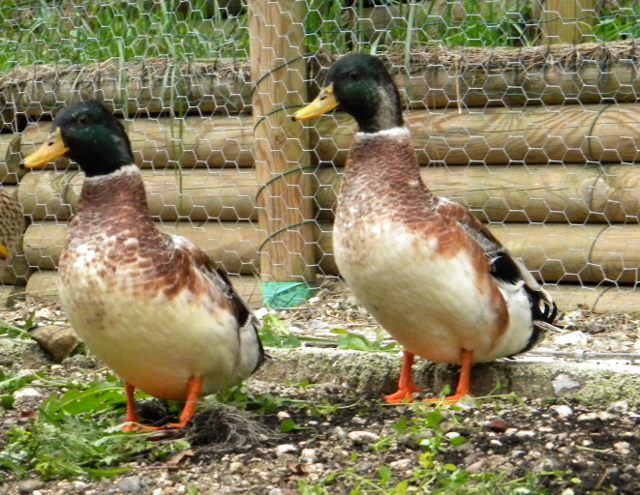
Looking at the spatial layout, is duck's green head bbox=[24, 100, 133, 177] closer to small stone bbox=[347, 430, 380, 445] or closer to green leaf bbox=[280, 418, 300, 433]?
green leaf bbox=[280, 418, 300, 433]

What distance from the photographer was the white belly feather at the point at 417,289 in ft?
11.3

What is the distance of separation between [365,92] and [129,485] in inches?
54.1

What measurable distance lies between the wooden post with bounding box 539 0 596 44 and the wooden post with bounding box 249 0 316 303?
1039 mm

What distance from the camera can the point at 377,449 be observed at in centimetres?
319

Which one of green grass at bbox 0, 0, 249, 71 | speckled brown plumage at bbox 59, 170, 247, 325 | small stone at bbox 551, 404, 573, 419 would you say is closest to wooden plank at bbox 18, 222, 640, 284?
green grass at bbox 0, 0, 249, 71

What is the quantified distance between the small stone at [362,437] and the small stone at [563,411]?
53 centimetres

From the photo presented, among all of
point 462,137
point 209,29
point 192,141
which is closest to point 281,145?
point 192,141

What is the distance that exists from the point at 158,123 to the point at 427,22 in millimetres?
1375

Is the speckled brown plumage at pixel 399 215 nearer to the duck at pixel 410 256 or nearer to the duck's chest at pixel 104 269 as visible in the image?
the duck at pixel 410 256

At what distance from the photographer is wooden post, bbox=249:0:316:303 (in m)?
5.28

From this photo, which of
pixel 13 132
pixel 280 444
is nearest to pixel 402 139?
pixel 280 444

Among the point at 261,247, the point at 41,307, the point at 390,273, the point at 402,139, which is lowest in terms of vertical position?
the point at 41,307

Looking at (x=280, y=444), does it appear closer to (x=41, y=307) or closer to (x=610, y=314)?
(x=610, y=314)

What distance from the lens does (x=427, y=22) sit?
5344mm
